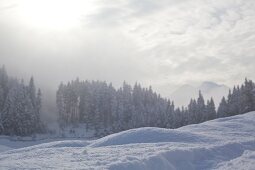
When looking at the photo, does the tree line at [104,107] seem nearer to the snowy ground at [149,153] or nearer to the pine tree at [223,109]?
the pine tree at [223,109]

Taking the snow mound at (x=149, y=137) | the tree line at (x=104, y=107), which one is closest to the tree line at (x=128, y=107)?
the tree line at (x=104, y=107)

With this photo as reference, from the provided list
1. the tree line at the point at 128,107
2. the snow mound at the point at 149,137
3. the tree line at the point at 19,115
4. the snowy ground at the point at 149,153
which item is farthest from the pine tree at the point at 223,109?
the snow mound at the point at 149,137

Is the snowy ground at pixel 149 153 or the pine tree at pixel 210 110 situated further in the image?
the pine tree at pixel 210 110

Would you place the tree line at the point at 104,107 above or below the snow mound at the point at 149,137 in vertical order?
above

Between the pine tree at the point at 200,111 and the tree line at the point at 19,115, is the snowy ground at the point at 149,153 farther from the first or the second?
the tree line at the point at 19,115

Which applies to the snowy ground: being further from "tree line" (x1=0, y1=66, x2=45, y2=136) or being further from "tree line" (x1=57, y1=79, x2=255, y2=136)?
"tree line" (x1=0, y1=66, x2=45, y2=136)

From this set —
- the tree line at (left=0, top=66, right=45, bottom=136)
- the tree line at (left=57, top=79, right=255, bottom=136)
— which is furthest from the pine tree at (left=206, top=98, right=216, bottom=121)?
the tree line at (left=0, top=66, right=45, bottom=136)

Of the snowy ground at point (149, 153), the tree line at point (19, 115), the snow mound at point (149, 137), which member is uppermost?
the tree line at point (19, 115)

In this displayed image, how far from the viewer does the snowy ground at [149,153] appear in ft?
75.9

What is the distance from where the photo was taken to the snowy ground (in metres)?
23.1

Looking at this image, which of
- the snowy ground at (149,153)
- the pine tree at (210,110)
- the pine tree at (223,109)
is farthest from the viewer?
the pine tree at (210,110)

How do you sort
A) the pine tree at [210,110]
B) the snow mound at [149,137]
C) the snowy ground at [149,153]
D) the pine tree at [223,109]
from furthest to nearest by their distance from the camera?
1. the pine tree at [210,110]
2. the pine tree at [223,109]
3. the snow mound at [149,137]
4. the snowy ground at [149,153]

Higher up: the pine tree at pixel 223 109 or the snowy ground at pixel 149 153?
the pine tree at pixel 223 109

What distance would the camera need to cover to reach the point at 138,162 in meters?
23.1
